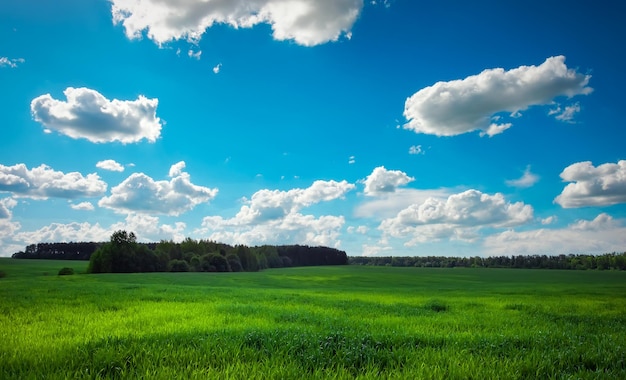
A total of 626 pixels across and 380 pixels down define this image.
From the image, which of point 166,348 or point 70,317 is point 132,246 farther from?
point 166,348

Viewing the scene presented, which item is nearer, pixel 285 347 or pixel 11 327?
pixel 285 347

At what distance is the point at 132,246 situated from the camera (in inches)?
3381

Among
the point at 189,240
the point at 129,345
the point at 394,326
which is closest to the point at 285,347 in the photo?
the point at 129,345

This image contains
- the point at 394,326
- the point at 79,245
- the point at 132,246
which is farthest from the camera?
the point at 79,245

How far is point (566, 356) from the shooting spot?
830 centimetres

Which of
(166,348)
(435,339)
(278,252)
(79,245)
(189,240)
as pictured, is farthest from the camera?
(278,252)

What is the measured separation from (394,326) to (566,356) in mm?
5036

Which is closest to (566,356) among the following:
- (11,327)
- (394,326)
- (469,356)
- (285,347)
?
(469,356)

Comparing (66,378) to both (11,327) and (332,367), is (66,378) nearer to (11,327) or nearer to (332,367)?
(332,367)

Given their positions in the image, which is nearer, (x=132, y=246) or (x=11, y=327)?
(x=11, y=327)

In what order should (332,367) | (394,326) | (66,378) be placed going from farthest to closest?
(394,326)
(332,367)
(66,378)

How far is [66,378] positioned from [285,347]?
3906mm

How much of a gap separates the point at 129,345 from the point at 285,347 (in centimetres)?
324

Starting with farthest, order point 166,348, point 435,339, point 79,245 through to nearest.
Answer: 1. point 79,245
2. point 435,339
3. point 166,348
